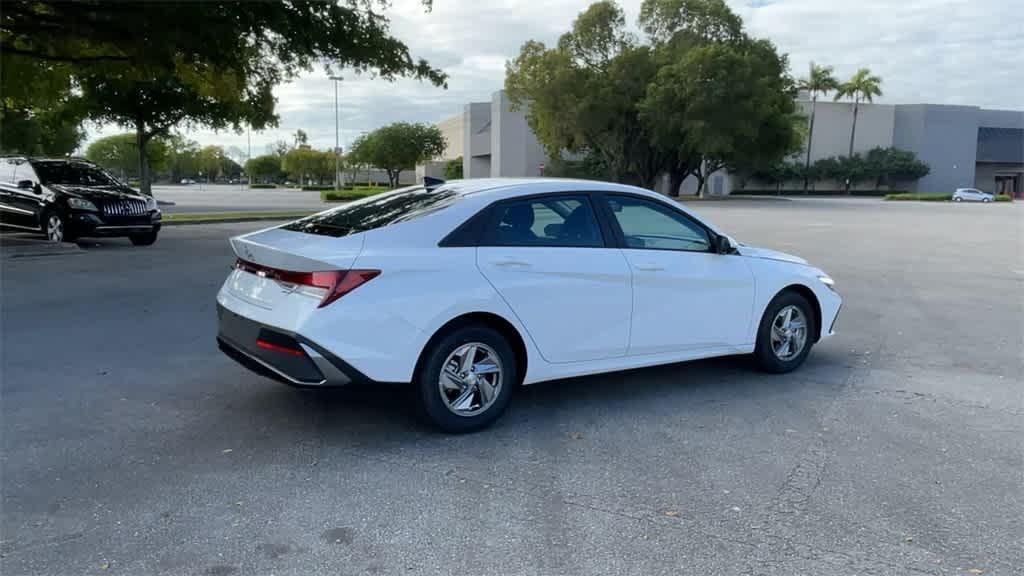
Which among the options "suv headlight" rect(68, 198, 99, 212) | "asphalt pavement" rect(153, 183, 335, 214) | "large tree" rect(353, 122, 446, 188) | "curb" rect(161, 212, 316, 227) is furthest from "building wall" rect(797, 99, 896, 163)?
"suv headlight" rect(68, 198, 99, 212)

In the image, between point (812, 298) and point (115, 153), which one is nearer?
point (812, 298)

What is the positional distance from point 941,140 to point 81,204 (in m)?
93.1

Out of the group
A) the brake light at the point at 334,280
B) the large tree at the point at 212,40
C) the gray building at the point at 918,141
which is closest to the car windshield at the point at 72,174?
the large tree at the point at 212,40

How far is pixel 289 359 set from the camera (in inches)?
170

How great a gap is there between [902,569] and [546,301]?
7.98ft

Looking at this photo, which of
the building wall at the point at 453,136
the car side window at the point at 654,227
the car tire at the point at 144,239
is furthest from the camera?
the building wall at the point at 453,136

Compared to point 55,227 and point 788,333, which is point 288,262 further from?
point 55,227

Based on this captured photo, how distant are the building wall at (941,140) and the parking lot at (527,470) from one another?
90.8 m

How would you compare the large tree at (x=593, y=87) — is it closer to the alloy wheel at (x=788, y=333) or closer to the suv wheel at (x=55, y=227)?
the suv wheel at (x=55, y=227)

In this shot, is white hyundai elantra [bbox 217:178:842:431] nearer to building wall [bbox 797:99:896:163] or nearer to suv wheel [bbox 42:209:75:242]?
suv wheel [bbox 42:209:75:242]

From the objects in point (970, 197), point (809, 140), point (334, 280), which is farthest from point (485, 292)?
point (809, 140)

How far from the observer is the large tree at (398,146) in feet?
265

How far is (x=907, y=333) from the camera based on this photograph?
8.09 m

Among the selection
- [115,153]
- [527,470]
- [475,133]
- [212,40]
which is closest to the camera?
[527,470]
